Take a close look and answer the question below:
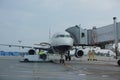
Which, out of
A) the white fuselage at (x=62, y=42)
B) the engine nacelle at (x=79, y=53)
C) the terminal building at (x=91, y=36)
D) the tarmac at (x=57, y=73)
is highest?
the terminal building at (x=91, y=36)

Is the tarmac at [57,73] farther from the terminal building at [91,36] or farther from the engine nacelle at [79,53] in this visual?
the terminal building at [91,36]

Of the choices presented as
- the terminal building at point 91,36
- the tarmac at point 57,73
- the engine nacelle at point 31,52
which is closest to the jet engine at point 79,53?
the terminal building at point 91,36

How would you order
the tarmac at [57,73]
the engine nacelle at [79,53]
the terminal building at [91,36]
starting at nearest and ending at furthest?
the tarmac at [57,73] < the engine nacelle at [79,53] < the terminal building at [91,36]

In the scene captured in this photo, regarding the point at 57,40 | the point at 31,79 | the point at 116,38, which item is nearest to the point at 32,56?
the point at 57,40

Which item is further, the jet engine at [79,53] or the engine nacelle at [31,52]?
the engine nacelle at [31,52]

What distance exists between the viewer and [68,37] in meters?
35.2

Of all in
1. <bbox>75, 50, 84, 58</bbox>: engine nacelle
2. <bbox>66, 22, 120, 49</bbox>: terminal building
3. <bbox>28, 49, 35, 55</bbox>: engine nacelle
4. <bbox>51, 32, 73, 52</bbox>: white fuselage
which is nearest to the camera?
<bbox>51, 32, 73, 52</bbox>: white fuselage

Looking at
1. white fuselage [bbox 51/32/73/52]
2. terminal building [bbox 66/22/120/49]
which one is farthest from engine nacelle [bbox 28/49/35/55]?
white fuselage [bbox 51/32/73/52]

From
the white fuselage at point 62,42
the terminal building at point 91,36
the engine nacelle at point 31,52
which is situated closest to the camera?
the white fuselage at point 62,42

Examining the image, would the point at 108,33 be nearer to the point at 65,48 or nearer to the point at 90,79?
the point at 65,48

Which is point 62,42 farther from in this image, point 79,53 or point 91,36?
point 91,36

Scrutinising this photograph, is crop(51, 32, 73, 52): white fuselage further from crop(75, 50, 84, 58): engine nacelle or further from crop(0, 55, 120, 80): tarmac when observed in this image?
crop(0, 55, 120, 80): tarmac

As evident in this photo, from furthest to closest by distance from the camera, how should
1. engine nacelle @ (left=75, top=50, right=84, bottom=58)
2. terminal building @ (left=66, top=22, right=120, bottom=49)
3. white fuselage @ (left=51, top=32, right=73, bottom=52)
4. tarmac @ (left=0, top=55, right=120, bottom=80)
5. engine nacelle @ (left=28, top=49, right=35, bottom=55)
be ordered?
1. engine nacelle @ (left=28, top=49, right=35, bottom=55)
2. terminal building @ (left=66, top=22, right=120, bottom=49)
3. engine nacelle @ (left=75, top=50, right=84, bottom=58)
4. white fuselage @ (left=51, top=32, right=73, bottom=52)
5. tarmac @ (left=0, top=55, right=120, bottom=80)

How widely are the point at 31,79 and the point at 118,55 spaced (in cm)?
1817
